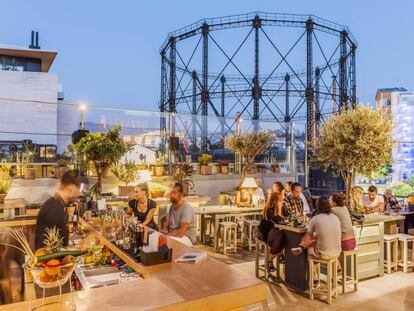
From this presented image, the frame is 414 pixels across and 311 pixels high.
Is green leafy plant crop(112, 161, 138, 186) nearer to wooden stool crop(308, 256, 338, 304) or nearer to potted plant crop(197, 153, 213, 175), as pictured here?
potted plant crop(197, 153, 213, 175)

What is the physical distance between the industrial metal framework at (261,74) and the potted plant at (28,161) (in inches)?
428

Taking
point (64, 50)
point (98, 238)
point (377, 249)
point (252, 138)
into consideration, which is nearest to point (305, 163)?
point (252, 138)

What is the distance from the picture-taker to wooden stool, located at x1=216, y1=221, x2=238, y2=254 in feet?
22.5

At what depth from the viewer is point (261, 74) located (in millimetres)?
19469

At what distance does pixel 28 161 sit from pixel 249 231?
16.4 feet

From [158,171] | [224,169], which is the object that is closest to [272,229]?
[158,171]

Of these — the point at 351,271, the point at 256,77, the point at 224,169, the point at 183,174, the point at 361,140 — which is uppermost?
the point at 256,77

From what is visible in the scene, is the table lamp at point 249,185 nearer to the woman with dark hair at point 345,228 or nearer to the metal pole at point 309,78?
the woman with dark hair at point 345,228

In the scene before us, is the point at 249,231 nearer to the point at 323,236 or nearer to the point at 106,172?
the point at 323,236

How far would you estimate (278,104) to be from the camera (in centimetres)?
2073

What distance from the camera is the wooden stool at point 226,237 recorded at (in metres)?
6.87

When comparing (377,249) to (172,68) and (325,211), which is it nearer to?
(325,211)

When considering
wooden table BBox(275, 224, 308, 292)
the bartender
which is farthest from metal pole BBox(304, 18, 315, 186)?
the bartender

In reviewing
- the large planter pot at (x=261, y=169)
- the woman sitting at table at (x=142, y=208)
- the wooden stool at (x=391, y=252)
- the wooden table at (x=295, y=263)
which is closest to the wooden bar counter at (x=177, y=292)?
the woman sitting at table at (x=142, y=208)
